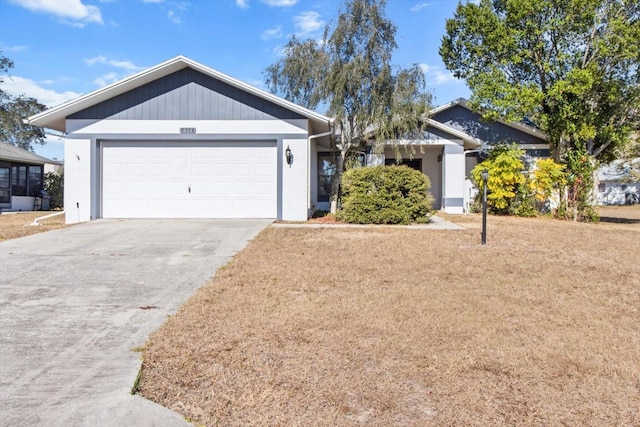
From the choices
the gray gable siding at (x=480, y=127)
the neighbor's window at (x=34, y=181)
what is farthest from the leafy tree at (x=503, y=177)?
the neighbor's window at (x=34, y=181)

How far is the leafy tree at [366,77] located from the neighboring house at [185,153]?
6.67 feet

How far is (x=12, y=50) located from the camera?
29.6 meters

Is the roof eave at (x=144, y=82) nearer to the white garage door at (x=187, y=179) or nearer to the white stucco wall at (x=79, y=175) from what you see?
the white stucco wall at (x=79, y=175)

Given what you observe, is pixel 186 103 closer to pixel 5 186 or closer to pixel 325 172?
pixel 325 172

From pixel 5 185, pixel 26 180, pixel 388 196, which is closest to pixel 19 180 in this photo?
pixel 26 180

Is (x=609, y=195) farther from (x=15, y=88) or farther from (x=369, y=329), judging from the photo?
(x=15, y=88)

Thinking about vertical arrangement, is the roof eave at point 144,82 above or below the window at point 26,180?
above

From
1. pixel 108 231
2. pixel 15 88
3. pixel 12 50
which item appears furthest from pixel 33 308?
pixel 15 88

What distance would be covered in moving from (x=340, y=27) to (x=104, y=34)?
7893mm

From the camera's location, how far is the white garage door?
12812 mm

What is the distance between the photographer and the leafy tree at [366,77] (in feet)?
45.8

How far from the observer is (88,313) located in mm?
4418

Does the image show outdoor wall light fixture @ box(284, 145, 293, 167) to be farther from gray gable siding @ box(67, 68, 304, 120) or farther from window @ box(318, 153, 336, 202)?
window @ box(318, 153, 336, 202)

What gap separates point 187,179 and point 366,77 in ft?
21.3
